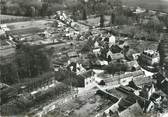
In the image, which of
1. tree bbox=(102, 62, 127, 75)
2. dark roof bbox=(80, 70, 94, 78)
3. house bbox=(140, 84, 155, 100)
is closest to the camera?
house bbox=(140, 84, 155, 100)

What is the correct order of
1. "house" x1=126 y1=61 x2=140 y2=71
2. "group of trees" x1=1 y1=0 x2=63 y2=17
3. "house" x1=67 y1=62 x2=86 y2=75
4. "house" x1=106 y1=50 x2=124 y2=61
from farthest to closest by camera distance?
"group of trees" x1=1 y1=0 x2=63 y2=17
"house" x1=106 y1=50 x2=124 y2=61
"house" x1=126 y1=61 x2=140 y2=71
"house" x1=67 y1=62 x2=86 y2=75

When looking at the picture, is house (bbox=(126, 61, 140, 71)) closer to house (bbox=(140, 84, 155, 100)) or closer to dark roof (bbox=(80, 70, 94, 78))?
house (bbox=(140, 84, 155, 100))

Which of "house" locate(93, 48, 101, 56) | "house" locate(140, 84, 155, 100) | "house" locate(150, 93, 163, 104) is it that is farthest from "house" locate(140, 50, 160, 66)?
"house" locate(150, 93, 163, 104)

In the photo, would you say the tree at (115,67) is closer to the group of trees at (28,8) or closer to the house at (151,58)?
the house at (151,58)

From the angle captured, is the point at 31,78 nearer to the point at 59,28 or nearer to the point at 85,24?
the point at 59,28

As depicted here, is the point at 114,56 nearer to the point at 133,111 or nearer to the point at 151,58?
the point at 151,58

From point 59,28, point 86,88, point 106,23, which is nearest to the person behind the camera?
point 86,88

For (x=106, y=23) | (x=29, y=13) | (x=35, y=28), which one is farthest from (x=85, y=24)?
(x=29, y=13)

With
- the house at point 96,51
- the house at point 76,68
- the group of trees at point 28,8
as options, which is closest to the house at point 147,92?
the house at point 76,68
